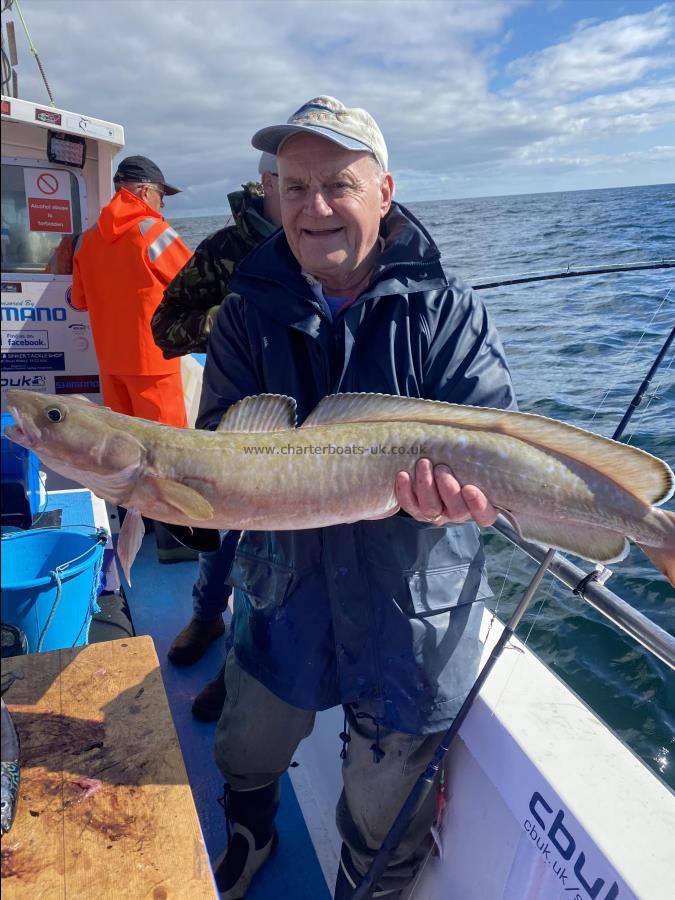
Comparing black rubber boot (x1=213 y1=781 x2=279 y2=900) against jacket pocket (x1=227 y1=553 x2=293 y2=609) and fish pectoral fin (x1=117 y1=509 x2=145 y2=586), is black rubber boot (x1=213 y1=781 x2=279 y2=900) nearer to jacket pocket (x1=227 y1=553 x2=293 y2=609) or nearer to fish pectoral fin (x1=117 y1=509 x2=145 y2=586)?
jacket pocket (x1=227 y1=553 x2=293 y2=609)

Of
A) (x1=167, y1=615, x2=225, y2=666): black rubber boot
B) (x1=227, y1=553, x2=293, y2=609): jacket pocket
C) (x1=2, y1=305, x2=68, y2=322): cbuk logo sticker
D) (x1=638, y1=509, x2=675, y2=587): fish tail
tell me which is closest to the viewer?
(x1=638, y1=509, x2=675, y2=587): fish tail

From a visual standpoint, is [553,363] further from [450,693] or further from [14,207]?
[450,693]

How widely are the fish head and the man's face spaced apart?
970mm

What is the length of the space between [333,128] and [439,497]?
138 cm

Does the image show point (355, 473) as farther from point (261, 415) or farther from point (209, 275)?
point (209, 275)

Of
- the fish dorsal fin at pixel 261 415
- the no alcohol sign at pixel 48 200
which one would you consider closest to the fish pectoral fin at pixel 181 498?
the fish dorsal fin at pixel 261 415

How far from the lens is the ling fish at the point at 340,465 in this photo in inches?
93.1

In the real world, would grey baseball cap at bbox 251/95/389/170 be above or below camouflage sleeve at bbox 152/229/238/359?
above

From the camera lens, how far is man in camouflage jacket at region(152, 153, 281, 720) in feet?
13.9

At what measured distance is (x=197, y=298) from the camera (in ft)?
15.5

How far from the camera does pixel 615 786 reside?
2.34 m

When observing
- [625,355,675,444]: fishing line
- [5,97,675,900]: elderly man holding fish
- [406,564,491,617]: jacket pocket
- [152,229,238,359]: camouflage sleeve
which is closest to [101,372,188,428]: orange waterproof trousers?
[152,229,238,359]: camouflage sleeve

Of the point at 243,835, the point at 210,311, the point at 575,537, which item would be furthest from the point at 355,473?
the point at 210,311

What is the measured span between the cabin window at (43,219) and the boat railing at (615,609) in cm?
590
